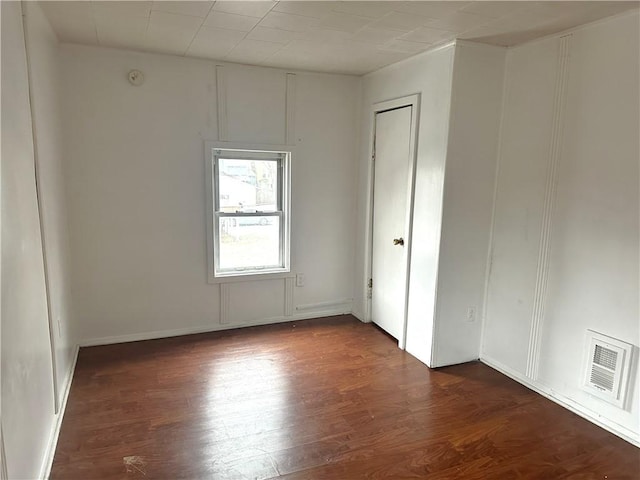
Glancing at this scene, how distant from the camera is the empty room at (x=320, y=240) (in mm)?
2205

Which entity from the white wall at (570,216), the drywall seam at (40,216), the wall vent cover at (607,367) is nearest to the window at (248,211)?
the drywall seam at (40,216)

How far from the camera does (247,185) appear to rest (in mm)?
3875

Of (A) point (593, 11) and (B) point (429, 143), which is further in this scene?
(B) point (429, 143)

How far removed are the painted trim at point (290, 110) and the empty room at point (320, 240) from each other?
0.08ft

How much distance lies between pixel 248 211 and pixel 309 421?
201cm

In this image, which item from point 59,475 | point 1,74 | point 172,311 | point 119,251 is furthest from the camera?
point 172,311

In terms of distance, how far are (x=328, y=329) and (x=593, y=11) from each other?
2999mm

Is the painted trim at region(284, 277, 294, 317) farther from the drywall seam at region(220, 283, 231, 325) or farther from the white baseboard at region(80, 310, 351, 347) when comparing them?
the drywall seam at region(220, 283, 231, 325)

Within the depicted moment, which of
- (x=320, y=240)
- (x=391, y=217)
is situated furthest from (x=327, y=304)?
(x=391, y=217)

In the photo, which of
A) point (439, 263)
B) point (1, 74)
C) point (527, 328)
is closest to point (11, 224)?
point (1, 74)

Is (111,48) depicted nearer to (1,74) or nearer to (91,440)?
(1,74)

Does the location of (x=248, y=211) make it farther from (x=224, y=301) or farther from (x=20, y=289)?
(x=20, y=289)

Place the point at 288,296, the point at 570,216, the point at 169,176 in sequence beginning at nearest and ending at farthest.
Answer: the point at 570,216
the point at 169,176
the point at 288,296

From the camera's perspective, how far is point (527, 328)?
2.98 metres
